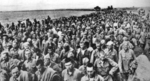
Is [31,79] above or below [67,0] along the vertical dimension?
below

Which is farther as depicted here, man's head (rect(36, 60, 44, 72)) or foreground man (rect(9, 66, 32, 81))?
man's head (rect(36, 60, 44, 72))

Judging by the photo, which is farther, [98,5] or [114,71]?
[98,5]

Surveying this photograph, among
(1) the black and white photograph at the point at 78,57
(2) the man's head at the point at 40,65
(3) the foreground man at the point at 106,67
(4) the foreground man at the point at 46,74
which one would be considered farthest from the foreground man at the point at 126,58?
(2) the man's head at the point at 40,65

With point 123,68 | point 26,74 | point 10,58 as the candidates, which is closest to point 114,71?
point 123,68

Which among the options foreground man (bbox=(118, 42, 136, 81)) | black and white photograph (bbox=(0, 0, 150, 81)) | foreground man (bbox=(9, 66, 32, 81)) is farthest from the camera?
foreground man (bbox=(118, 42, 136, 81))

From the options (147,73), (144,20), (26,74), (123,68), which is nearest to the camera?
(26,74)

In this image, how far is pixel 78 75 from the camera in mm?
2471

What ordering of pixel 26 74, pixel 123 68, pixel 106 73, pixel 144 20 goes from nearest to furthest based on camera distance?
pixel 26 74, pixel 106 73, pixel 123 68, pixel 144 20

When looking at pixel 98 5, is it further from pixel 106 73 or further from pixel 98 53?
pixel 106 73

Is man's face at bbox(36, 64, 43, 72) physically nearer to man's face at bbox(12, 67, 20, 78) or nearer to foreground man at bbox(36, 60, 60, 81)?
foreground man at bbox(36, 60, 60, 81)

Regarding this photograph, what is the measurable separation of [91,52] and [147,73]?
921 mm

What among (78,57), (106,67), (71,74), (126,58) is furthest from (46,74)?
(126,58)

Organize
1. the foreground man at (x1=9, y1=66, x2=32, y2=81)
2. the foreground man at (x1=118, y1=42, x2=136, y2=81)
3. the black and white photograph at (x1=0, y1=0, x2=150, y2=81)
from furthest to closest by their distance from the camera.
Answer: the foreground man at (x1=118, y1=42, x2=136, y2=81)
the black and white photograph at (x1=0, y1=0, x2=150, y2=81)
the foreground man at (x1=9, y1=66, x2=32, y2=81)

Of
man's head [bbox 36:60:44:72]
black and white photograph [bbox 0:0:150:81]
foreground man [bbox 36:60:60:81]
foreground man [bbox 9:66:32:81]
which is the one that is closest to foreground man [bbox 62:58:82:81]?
black and white photograph [bbox 0:0:150:81]
